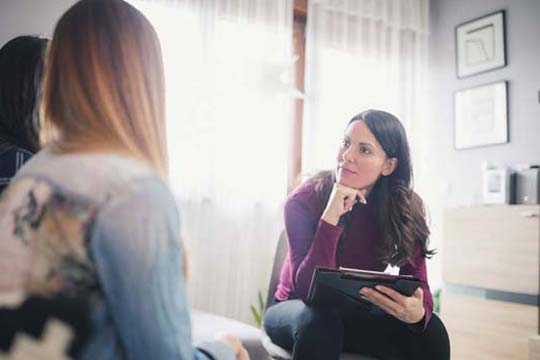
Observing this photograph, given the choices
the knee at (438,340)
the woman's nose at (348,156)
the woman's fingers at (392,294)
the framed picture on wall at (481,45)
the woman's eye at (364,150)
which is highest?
the framed picture on wall at (481,45)

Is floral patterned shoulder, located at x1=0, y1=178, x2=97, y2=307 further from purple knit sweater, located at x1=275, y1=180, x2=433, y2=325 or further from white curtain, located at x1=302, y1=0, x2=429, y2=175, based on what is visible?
white curtain, located at x1=302, y1=0, x2=429, y2=175

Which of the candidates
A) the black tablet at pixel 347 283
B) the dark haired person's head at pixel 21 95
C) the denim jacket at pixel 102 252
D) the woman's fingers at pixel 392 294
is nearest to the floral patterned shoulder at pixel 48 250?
the denim jacket at pixel 102 252

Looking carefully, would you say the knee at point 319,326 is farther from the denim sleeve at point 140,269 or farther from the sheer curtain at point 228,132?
the sheer curtain at point 228,132

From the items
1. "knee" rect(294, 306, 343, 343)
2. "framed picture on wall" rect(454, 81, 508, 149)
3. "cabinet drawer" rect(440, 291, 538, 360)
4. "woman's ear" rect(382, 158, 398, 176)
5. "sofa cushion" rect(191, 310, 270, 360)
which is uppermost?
"framed picture on wall" rect(454, 81, 508, 149)

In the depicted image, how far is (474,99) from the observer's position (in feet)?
11.1

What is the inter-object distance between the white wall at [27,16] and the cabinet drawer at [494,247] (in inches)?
97.7

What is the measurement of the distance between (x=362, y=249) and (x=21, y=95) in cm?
111

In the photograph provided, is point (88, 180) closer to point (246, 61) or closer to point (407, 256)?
point (407, 256)

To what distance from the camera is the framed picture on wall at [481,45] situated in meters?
3.23

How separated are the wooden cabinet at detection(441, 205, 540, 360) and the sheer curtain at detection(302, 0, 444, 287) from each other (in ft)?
2.15

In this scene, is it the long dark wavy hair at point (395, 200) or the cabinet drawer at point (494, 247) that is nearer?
the long dark wavy hair at point (395, 200)

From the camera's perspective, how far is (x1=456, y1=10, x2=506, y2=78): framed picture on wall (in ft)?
10.6

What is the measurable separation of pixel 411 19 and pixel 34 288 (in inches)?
138

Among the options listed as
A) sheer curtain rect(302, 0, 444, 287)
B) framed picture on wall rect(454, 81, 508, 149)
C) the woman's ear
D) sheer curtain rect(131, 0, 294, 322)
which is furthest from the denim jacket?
framed picture on wall rect(454, 81, 508, 149)
